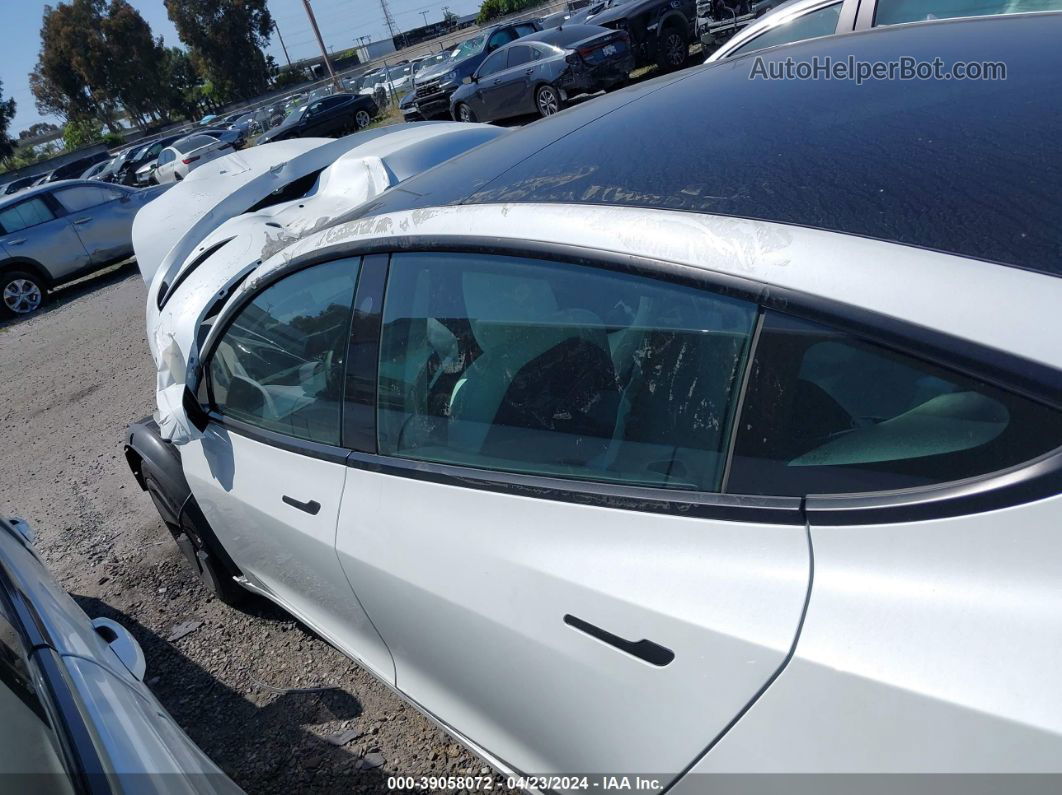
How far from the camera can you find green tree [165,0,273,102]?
65.2m

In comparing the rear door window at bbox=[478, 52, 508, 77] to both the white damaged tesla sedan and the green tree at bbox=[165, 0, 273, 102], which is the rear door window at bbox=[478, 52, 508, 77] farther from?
the green tree at bbox=[165, 0, 273, 102]

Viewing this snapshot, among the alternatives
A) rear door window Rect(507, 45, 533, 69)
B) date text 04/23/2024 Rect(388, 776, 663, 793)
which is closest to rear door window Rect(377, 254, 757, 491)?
date text 04/23/2024 Rect(388, 776, 663, 793)

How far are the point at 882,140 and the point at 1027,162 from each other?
0.27 meters

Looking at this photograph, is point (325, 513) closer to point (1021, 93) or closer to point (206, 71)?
point (1021, 93)

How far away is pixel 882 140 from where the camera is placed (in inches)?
57.4

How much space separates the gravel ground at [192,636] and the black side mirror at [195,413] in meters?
1.01

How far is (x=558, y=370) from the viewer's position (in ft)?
5.48

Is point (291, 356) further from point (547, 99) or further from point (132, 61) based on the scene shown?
point (132, 61)

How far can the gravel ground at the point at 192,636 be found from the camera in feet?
8.27

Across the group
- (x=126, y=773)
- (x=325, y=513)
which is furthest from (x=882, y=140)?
(x=126, y=773)

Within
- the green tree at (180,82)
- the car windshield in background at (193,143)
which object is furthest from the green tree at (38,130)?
the car windshield in background at (193,143)

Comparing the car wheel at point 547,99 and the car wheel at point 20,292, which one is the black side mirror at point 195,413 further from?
the car wheel at point 547,99

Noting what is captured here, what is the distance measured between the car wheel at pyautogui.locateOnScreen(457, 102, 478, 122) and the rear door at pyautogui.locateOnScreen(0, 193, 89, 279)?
25.5 ft

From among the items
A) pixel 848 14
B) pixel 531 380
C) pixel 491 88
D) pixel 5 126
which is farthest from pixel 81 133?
pixel 531 380
